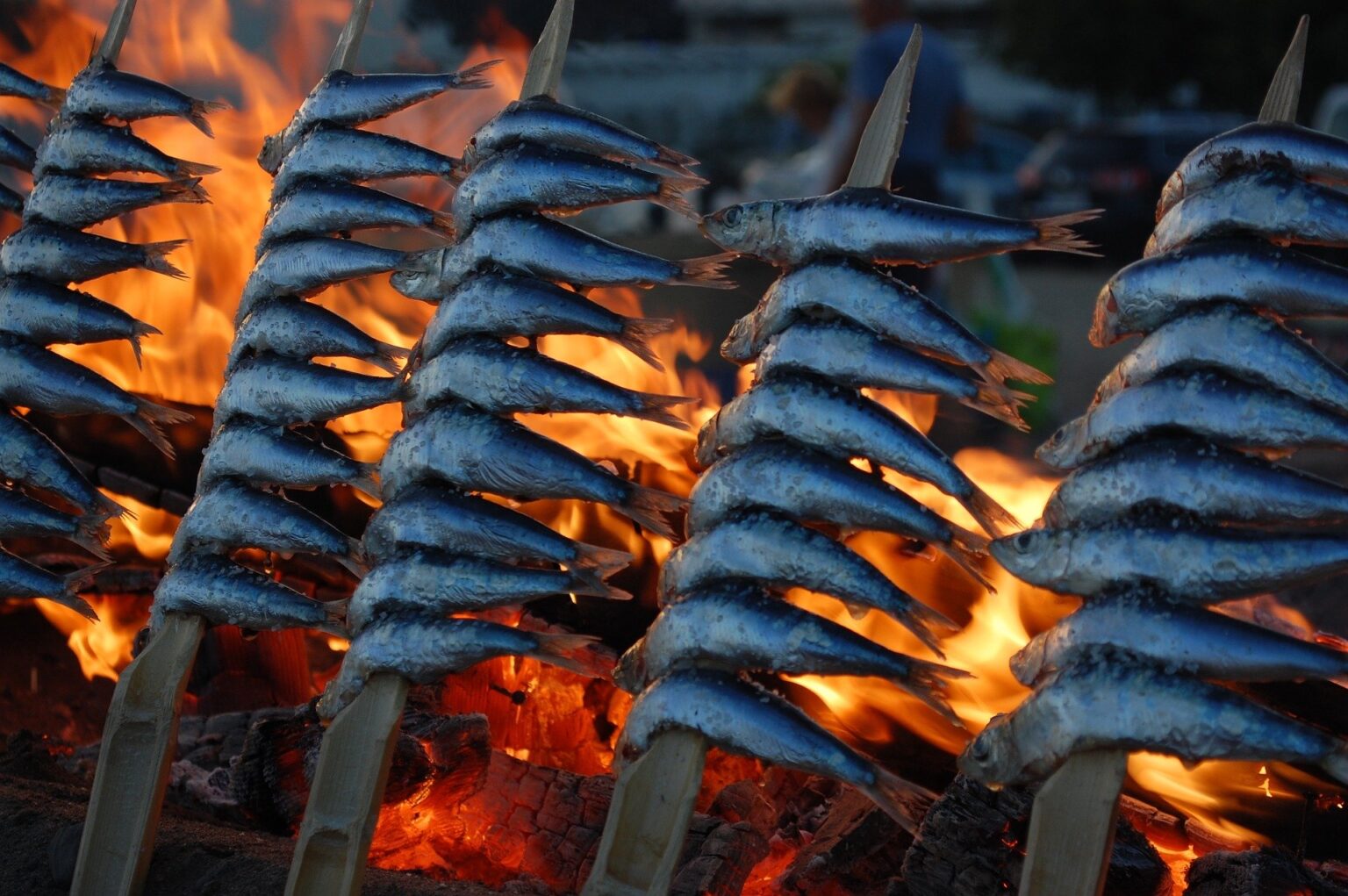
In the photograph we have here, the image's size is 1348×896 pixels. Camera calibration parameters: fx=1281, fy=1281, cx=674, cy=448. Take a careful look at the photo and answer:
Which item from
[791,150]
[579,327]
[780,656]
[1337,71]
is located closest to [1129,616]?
[780,656]

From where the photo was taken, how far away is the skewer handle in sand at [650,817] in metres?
1.97

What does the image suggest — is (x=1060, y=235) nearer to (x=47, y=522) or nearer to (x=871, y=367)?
(x=871, y=367)

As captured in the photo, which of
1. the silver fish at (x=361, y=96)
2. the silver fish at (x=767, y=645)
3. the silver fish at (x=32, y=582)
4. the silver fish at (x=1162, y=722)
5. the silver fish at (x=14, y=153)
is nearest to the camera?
the silver fish at (x=1162, y=722)

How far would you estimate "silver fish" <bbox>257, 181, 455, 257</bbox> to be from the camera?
8.08 feet

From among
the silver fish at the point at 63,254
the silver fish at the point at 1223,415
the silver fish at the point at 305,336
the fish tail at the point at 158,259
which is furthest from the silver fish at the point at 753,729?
the silver fish at the point at 63,254

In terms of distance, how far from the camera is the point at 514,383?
7.29 feet

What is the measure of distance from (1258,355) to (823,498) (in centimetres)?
66

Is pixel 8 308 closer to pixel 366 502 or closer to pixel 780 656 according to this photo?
pixel 366 502

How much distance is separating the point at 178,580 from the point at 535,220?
96 centimetres

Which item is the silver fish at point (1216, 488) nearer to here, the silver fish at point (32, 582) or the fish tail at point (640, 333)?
the fish tail at point (640, 333)

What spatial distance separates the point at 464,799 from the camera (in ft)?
9.82

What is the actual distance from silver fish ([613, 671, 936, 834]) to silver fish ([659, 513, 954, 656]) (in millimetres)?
170

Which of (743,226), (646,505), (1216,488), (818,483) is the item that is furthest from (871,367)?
(1216,488)

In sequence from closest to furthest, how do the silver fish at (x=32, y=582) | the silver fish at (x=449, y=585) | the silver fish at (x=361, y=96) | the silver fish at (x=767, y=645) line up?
the silver fish at (x=767, y=645), the silver fish at (x=449, y=585), the silver fish at (x=361, y=96), the silver fish at (x=32, y=582)
